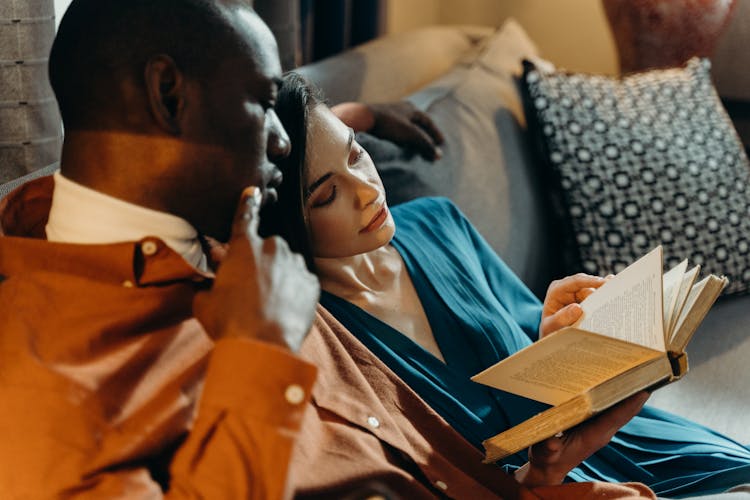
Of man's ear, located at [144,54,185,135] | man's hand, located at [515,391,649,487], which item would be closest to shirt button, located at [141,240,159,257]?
man's ear, located at [144,54,185,135]

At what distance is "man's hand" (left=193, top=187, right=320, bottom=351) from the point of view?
71cm

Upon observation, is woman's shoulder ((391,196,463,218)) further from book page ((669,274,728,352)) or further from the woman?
book page ((669,274,728,352))

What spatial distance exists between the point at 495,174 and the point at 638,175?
0.31m

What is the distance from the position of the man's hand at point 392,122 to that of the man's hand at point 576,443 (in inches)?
29.0

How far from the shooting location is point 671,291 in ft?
3.31

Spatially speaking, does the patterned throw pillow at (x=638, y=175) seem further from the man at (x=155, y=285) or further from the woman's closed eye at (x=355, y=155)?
the man at (x=155, y=285)

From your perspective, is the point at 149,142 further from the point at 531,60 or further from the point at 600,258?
the point at 531,60

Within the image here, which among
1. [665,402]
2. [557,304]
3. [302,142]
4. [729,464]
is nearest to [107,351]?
[302,142]

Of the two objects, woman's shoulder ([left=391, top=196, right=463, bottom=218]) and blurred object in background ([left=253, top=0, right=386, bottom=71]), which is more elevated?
blurred object in background ([left=253, top=0, right=386, bottom=71])

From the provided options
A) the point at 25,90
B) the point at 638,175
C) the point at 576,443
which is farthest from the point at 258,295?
the point at 638,175

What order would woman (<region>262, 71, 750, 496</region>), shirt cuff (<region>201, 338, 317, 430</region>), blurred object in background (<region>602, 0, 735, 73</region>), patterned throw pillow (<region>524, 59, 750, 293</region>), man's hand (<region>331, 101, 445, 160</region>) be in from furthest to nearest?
blurred object in background (<region>602, 0, 735, 73</region>)
patterned throw pillow (<region>524, 59, 750, 293</region>)
man's hand (<region>331, 101, 445, 160</region>)
woman (<region>262, 71, 750, 496</region>)
shirt cuff (<region>201, 338, 317, 430</region>)

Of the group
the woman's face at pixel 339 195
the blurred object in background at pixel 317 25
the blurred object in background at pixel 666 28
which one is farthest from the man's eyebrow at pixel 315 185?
the blurred object in background at pixel 666 28

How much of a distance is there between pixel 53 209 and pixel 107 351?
16cm

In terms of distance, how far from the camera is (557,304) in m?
1.29
